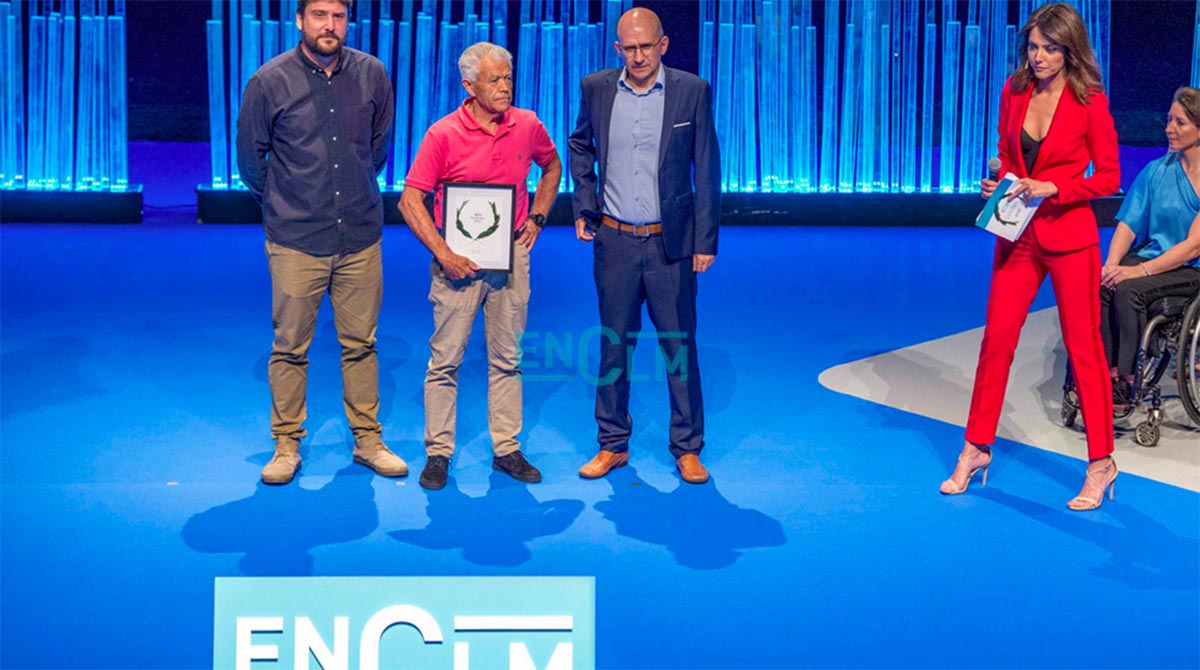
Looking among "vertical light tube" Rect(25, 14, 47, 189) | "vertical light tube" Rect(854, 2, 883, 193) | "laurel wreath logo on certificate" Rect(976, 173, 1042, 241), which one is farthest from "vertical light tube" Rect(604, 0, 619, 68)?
"laurel wreath logo on certificate" Rect(976, 173, 1042, 241)

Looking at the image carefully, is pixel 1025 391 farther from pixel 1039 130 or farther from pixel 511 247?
pixel 511 247

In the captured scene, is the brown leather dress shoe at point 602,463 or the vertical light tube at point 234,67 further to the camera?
the vertical light tube at point 234,67

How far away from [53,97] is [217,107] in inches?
49.1

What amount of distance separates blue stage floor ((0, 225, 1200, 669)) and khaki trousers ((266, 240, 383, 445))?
19 cm

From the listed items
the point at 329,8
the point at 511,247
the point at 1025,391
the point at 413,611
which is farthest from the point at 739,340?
the point at 413,611

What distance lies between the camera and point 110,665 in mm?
3088

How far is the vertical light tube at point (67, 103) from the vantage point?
9836mm

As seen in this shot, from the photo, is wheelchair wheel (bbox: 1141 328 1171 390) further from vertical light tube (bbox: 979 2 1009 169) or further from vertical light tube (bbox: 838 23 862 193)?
vertical light tube (bbox: 979 2 1009 169)

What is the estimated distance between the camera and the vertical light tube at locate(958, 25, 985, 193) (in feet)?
34.2

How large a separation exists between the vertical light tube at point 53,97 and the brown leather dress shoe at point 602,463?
6877mm

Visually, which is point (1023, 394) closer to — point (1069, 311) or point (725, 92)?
point (1069, 311)

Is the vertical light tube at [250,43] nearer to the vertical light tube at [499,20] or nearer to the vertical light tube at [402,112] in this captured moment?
the vertical light tube at [402,112]

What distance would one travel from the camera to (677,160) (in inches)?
167

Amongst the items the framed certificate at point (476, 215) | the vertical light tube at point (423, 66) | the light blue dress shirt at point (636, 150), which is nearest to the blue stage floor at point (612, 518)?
the framed certificate at point (476, 215)
